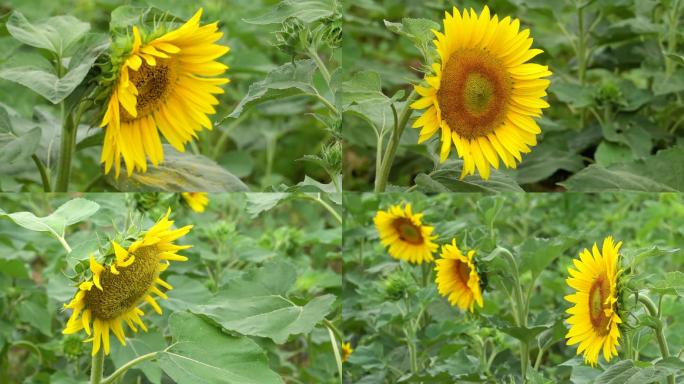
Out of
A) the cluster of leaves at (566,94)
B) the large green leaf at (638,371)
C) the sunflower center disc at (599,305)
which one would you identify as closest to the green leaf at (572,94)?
the cluster of leaves at (566,94)

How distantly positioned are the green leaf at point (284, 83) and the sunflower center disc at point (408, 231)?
0.29 m

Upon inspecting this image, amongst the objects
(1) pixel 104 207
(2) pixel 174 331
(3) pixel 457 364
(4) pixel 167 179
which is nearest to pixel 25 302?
(1) pixel 104 207

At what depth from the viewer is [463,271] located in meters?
1.51

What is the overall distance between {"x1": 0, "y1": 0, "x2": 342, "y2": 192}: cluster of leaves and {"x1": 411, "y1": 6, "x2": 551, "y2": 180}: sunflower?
0.62 ft

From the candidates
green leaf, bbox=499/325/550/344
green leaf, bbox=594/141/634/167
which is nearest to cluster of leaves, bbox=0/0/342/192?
green leaf, bbox=499/325/550/344

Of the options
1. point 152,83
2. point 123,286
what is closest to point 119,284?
point 123,286

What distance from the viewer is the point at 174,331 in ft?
4.23

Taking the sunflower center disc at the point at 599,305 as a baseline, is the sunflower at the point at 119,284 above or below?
below

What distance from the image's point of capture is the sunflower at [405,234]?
5.22ft

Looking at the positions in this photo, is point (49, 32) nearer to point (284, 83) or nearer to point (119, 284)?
point (284, 83)

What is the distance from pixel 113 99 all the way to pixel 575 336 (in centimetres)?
67

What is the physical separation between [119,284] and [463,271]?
1.82 feet

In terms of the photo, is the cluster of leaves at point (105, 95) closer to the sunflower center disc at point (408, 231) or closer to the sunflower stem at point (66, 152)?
the sunflower stem at point (66, 152)

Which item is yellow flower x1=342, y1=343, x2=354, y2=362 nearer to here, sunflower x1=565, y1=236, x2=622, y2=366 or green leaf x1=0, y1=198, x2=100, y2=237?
sunflower x1=565, y1=236, x2=622, y2=366
